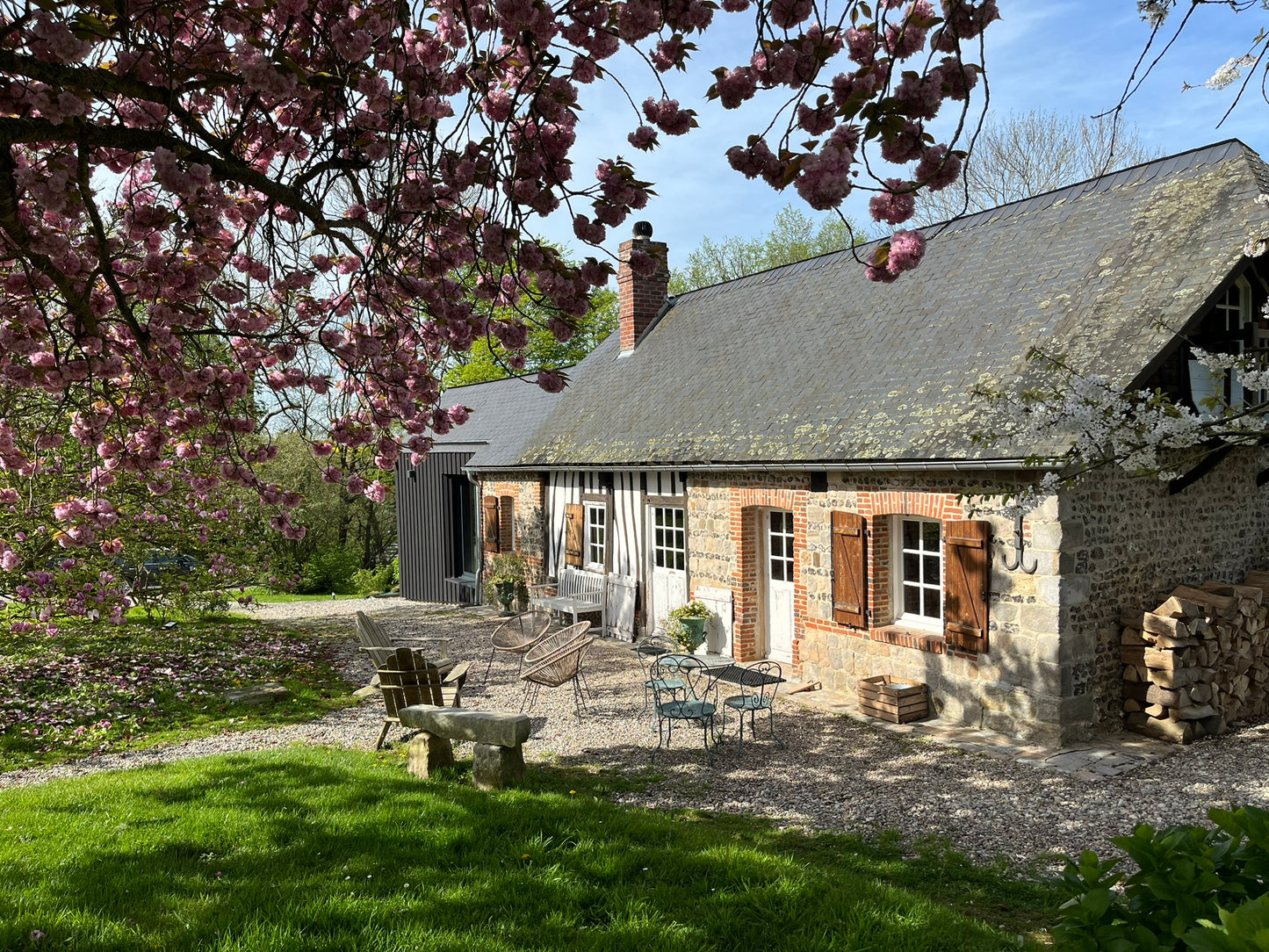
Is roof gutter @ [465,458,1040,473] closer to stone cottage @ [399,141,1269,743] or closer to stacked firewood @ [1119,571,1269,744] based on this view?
stone cottage @ [399,141,1269,743]

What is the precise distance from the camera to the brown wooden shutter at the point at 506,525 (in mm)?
16828

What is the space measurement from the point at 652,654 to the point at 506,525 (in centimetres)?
712

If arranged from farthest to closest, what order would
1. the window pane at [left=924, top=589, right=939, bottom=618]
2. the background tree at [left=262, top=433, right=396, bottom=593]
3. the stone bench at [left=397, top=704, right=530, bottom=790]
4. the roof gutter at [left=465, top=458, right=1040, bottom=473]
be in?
the background tree at [left=262, top=433, right=396, bottom=593] → the window pane at [left=924, top=589, right=939, bottom=618] → the roof gutter at [left=465, top=458, right=1040, bottom=473] → the stone bench at [left=397, top=704, right=530, bottom=790]

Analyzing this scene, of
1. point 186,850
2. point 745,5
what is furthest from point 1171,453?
point 186,850

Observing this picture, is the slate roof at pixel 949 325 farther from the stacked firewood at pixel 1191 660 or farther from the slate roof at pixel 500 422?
the slate roof at pixel 500 422

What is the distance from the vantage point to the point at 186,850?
4.91m

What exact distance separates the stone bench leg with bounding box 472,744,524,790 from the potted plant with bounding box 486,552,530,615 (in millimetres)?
9636

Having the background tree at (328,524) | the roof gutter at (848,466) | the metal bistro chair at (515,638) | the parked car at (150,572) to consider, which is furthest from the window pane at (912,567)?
the background tree at (328,524)

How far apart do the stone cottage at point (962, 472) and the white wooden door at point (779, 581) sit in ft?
0.11

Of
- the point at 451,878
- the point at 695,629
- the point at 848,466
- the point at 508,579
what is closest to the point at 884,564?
the point at 848,466

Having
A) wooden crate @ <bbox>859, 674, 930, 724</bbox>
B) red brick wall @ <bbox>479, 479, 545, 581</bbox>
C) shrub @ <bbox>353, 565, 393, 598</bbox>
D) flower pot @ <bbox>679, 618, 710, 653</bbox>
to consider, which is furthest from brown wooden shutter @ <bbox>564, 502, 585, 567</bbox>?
shrub @ <bbox>353, 565, 393, 598</bbox>

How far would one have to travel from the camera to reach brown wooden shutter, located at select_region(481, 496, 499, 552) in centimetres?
1705

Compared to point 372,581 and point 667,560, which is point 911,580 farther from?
point 372,581

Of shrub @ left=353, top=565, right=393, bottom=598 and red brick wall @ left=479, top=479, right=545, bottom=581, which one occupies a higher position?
red brick wall @ left=479, top=479, right=545, bottom=581
